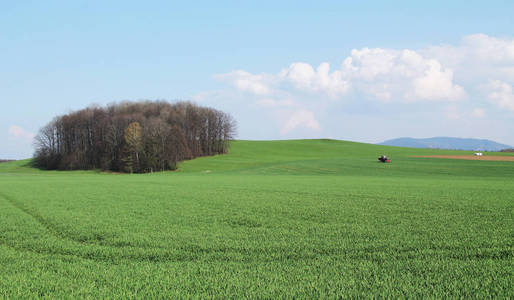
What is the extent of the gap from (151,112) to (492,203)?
74186mm

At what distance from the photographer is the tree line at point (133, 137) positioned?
6109 centimetres

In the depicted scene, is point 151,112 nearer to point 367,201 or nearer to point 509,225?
point 367,201

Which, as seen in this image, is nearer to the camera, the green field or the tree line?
the green field

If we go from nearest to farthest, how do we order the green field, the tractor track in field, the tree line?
the green field
the tractor track in field
the tree line

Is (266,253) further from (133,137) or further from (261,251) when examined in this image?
(133,137)

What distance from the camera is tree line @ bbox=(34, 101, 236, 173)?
61094mm

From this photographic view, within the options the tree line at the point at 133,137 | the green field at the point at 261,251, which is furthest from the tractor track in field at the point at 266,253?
the tree line at the point at 133,137

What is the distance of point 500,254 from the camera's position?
595cm

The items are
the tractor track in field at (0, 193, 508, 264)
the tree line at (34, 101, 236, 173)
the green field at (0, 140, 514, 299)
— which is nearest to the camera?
the green field at (0, 140, 514, 299)

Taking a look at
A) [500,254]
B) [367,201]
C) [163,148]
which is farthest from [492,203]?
[163,148]

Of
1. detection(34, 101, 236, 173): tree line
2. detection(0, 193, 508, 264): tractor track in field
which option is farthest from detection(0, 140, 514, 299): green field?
detection(34, 101, 236, 173): tree line

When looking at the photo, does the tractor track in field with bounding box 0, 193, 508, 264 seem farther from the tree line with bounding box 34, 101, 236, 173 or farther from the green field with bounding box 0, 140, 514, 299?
the tree line with bounding box 34, 101, 236, 173

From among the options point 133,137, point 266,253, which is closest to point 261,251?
point 266,253

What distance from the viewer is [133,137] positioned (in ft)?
200
